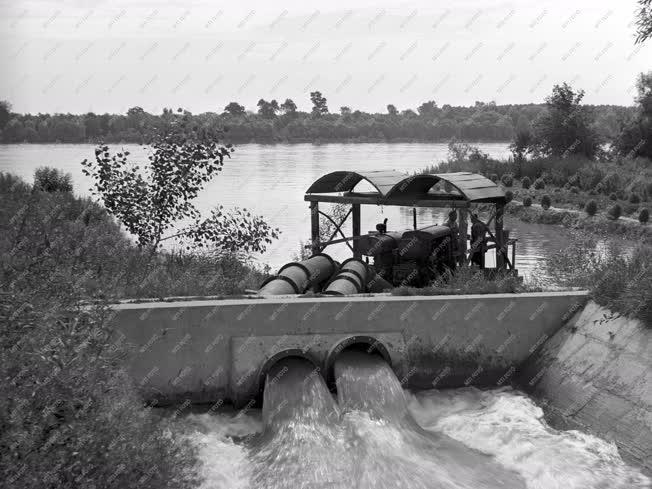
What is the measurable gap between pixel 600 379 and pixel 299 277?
5660 millimetres

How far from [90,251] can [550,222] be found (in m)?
30.3

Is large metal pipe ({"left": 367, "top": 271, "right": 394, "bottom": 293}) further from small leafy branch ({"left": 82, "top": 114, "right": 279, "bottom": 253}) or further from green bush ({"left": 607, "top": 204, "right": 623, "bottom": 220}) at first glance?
green bush ({"left": 607, "top": 204, "right": 623, "bottom": 220})

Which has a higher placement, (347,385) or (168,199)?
(168,199)

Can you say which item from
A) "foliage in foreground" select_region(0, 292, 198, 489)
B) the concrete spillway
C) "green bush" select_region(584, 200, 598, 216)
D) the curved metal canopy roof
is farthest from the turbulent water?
"green bush" select_region(584, 200, 598, 216)

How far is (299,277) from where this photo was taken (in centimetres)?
1352

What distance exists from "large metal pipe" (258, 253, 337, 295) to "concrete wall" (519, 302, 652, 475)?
3912 millimetres

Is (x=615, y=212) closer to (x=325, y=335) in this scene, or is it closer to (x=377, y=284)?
(x=377, y=284)

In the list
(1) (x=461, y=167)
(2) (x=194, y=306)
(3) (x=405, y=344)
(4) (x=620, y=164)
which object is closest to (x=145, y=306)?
(2) (x=194, y=306)

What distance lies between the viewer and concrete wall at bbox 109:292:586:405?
10.3 metres

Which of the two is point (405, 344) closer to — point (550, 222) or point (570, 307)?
point (570, 307)

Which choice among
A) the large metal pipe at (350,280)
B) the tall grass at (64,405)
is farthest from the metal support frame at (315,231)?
the tall grass at (64,405)

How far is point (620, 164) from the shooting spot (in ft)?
173

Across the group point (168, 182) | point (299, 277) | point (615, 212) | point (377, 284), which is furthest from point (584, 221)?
point (299, 277)

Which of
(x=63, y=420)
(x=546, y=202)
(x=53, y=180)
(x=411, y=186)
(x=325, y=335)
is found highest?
(x=411, y=186)
